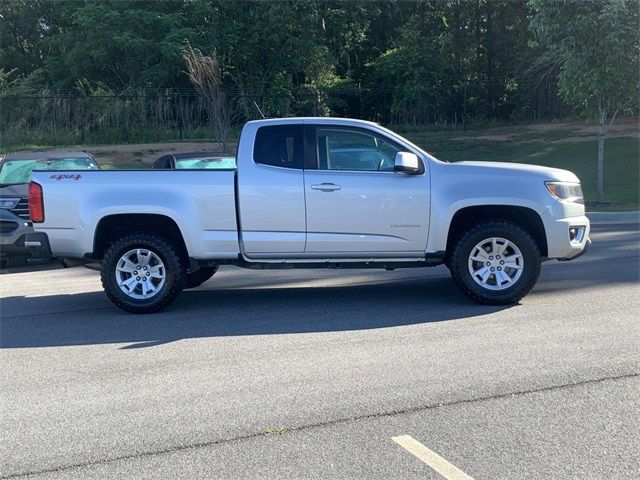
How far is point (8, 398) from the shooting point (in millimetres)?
5664

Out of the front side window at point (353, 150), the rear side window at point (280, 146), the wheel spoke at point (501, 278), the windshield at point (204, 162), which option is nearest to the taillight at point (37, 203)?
the rear side window at point (280, 146)

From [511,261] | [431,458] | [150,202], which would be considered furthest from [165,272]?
[431,458]

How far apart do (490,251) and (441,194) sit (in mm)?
842

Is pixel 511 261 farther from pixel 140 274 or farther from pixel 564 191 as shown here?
pixel 140 274

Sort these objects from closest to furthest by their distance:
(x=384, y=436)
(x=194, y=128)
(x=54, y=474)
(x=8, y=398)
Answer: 1. (x=54, y=474)
2. (x=384, y=436)
3. (x=8, y=398)
4. (x=194, y=128)

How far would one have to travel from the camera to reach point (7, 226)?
12781mm

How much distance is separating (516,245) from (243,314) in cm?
307

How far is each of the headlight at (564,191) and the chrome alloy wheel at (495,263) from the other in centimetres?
73

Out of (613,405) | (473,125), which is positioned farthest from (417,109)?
(613,405)

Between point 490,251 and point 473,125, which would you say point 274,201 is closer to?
point 490,251

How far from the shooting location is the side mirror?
7.96 meters

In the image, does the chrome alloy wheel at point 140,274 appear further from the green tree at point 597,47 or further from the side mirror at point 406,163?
the green tree at point 597,47

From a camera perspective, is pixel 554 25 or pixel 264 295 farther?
pixel 554 25

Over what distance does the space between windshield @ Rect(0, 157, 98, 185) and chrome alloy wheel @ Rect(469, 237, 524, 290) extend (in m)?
8.30
